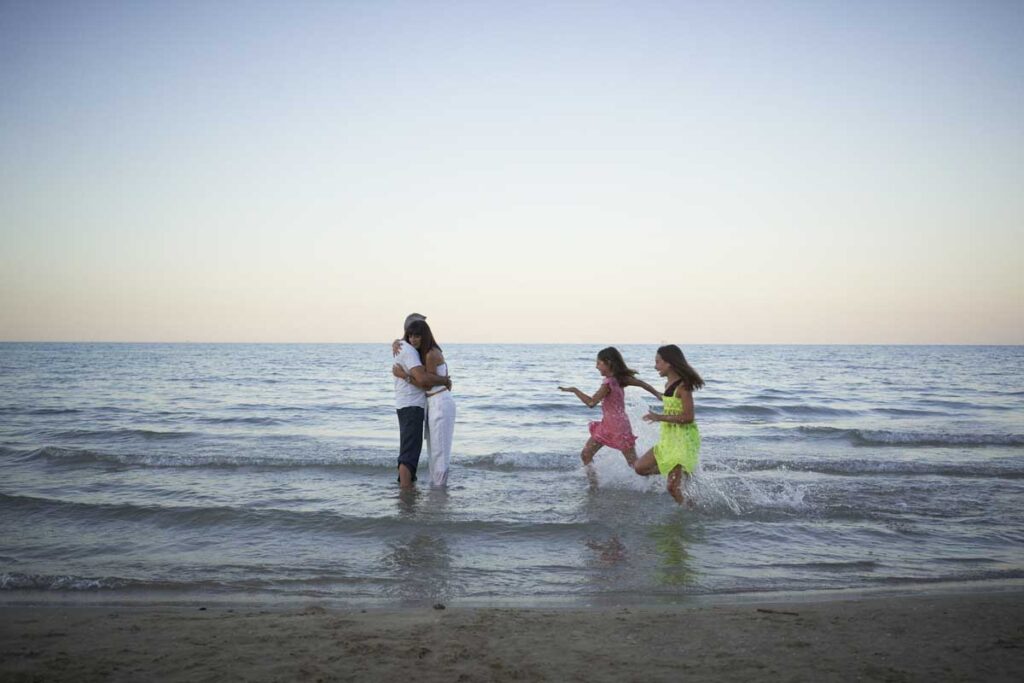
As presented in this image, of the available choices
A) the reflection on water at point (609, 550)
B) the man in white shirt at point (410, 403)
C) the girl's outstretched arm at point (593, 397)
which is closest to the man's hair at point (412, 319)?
the man in white shirt at point (410, 403)

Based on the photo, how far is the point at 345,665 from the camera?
3387 millimetres

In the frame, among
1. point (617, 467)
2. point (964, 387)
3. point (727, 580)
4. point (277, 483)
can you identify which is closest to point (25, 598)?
point (277, 483)

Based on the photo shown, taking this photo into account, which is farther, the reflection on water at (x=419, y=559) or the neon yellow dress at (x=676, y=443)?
the neon yellow dress at (x=676, y=443)

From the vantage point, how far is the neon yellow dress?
23.3 feet

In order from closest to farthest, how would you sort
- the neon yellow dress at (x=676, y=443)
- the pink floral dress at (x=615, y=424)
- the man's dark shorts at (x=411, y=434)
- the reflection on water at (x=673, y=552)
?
the reflection on water at (x=673, y=552) → the neon yellow dress at (x=676, y=443) → the man's dark shorts at (x=411, y=434) → the pink floral dress at (x=615, y=424)

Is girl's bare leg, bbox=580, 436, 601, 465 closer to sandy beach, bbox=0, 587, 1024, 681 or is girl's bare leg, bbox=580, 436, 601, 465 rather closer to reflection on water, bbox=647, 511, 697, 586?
reflection on water, bbox=647, 511, 697, 586

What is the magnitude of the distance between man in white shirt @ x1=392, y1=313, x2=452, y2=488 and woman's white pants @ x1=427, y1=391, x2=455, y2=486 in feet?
0.47

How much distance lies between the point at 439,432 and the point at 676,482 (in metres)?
3.20

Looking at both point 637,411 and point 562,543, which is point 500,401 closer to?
point 637,411

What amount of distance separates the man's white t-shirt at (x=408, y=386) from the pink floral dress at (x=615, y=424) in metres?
2.51

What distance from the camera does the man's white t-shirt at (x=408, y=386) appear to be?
8133 millimetres

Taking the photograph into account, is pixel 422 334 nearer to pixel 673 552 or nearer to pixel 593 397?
pixel 593 397

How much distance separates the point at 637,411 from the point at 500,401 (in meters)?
12.3

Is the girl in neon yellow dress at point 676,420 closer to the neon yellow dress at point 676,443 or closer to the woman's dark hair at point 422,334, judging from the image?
the neon yellow dress at point 676,443
